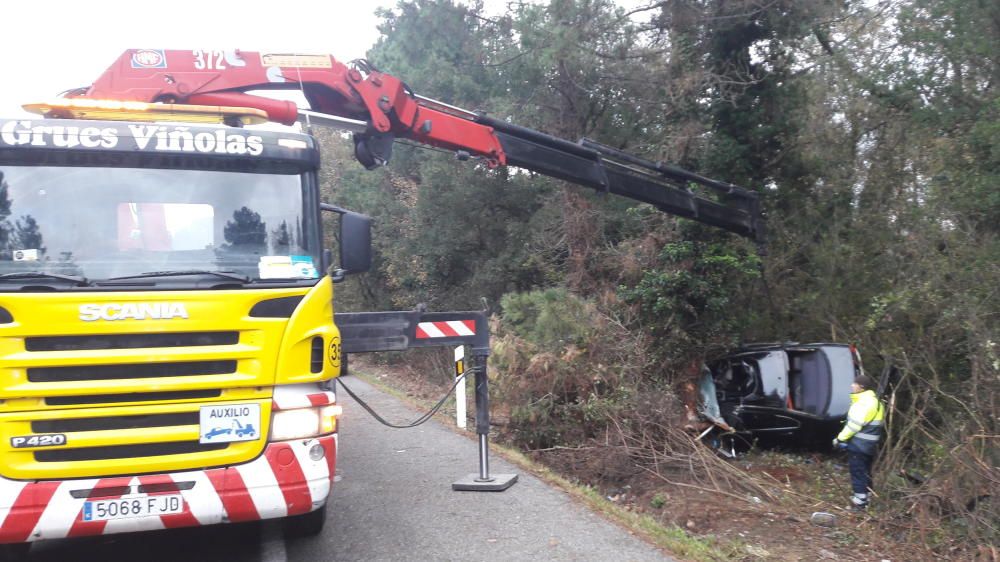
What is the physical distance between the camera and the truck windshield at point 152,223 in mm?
5270

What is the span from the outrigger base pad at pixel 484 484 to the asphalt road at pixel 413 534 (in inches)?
2.2

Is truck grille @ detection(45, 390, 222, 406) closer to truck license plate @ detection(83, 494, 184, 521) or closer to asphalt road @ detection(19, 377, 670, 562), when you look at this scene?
truck license plate @ detection(83, 494, 184, 521)

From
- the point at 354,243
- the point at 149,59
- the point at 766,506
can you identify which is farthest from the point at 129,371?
the point at 766,506

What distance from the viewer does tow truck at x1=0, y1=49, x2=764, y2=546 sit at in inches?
194

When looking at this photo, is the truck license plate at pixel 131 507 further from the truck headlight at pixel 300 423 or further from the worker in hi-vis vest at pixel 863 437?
the worker in hi-vis vest at pixel 863 437

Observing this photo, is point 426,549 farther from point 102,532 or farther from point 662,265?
point 662,265

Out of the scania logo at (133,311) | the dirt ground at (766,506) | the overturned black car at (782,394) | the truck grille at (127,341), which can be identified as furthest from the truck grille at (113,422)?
the overturned black car at (782,394)

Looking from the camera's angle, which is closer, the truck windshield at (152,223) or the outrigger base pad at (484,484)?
the truck windshield at (152,223)

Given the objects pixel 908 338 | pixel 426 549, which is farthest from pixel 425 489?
pixel 908 338

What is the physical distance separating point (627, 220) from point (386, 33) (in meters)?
11.3

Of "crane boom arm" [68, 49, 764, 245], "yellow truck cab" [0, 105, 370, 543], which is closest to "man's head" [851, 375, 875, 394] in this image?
"crane boom arm" [68, 49, 764, 245]

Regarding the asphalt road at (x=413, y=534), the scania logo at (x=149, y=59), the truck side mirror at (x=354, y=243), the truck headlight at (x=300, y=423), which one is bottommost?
the asphalt road at (x=413, y=534)

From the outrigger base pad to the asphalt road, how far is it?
6 centimetres

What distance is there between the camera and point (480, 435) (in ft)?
26.3
